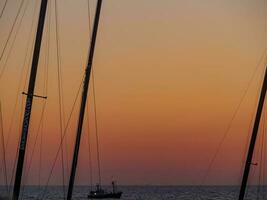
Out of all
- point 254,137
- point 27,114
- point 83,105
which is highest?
point 83,105

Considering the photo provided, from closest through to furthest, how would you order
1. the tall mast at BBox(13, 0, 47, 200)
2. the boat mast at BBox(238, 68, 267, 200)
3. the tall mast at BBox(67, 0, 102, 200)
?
the tall mast at BBox(13, 0, 47, 200)
the tall mast at BBox(67, 0, 102, 200)
the boat mast at BBox(238, 68, 267, 200)

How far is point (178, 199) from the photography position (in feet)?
557

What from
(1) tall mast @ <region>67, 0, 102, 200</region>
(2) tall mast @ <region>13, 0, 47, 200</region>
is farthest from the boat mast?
(2) tall mast @ <region>13, 0, 47, 200</region>

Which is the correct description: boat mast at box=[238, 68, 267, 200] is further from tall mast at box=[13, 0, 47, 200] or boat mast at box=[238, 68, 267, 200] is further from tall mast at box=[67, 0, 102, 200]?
tall mast at box=[13, 0, 47, 200]

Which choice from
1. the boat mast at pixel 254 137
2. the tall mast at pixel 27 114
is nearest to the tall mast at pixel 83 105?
the tall mast at pixel 27 114

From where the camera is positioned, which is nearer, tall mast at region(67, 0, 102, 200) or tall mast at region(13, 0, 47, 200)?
tall mast at region(13, 0, 47, 200)

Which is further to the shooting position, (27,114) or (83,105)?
(83,105)

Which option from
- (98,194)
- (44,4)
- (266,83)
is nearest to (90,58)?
(44,4)

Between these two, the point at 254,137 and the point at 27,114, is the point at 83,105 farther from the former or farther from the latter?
the point at 254,137

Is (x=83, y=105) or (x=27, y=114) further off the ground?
(x=83, y=105)

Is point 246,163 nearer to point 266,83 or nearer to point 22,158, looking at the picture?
point 266,83

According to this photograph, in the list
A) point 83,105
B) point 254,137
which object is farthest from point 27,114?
point 254,137

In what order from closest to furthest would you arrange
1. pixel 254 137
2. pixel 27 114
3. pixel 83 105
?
pixel 27 114, pixel 83 105, pixel 254 137

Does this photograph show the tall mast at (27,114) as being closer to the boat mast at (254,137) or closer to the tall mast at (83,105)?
the tall mast at (83,105)
